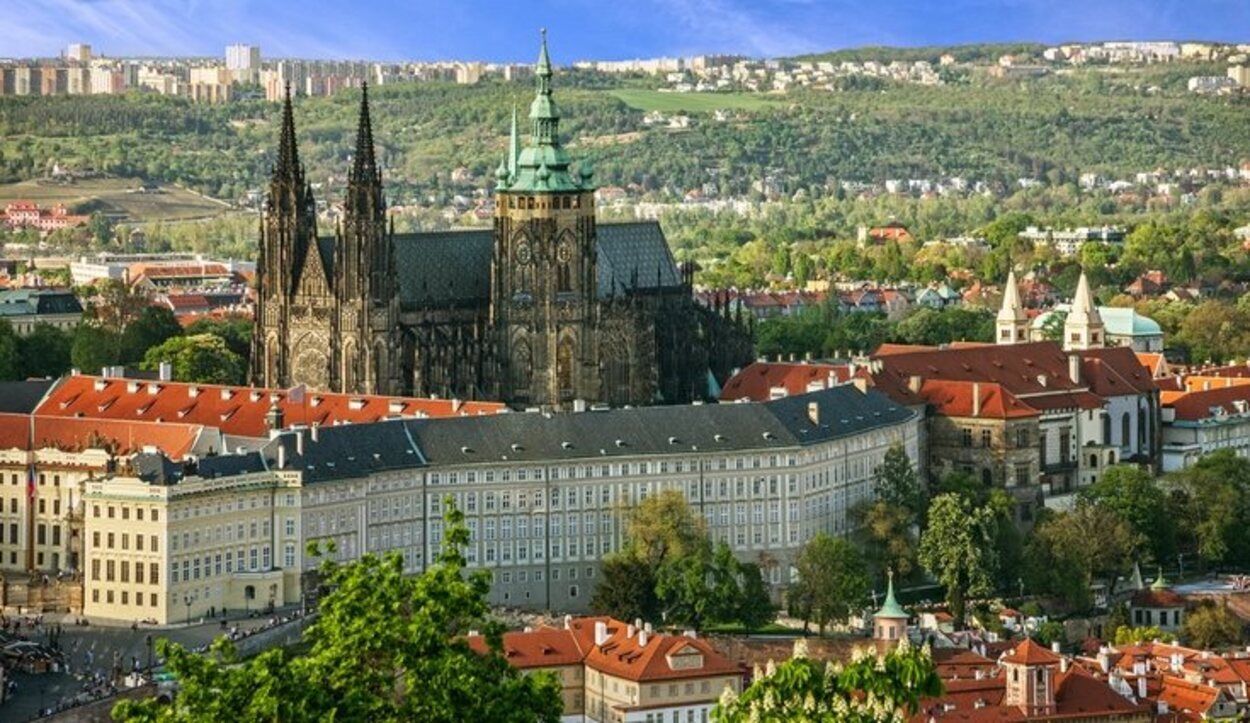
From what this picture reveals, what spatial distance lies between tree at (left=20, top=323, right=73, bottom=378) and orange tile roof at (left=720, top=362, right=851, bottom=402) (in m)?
34.6

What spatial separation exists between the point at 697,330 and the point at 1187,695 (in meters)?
59.3

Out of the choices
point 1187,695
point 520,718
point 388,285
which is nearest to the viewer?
point 520,718

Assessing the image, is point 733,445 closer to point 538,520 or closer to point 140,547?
point 538,520

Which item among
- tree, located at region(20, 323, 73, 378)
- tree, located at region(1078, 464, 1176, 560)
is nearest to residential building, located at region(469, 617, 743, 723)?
tree, located at region(1078, 464, 1176, 560)

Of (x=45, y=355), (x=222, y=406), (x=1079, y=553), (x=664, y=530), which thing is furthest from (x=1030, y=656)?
(x=45, y=355)

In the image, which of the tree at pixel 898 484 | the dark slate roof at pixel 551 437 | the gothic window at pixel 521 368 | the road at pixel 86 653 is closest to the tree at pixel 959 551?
the tree at pixel 898 484

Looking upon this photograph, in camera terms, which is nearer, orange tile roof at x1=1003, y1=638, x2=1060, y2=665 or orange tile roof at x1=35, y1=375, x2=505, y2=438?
orange tile roof at x1=1003, y1=638, x2=1060, y2=665

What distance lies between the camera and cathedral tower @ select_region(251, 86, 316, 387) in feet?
508

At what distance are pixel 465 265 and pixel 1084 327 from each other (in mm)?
36276

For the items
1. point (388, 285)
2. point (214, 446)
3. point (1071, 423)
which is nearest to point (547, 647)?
point (214, 446)

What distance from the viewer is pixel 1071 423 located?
162 metres

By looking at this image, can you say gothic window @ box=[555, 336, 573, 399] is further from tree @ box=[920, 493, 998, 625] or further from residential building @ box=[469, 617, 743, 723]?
residential building @ box=[469, 617, 743, 723]

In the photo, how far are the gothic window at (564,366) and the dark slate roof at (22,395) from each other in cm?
2047

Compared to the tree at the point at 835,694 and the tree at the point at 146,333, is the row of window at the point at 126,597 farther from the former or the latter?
the tree at the point at 146,333
